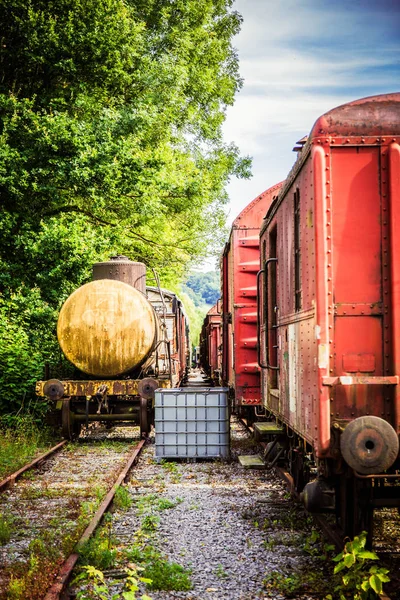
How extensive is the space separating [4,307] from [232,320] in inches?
290

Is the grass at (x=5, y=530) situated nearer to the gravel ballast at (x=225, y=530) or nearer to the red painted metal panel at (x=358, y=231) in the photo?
the gravel ballast at (x=225, y=530)

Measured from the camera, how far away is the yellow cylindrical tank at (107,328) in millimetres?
13227

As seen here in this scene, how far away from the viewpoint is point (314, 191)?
5145mm

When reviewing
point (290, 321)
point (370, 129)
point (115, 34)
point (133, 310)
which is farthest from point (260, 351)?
point (115, 34)

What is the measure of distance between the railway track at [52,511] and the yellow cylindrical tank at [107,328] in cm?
164

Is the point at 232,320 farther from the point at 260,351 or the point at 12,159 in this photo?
the point at 12,159

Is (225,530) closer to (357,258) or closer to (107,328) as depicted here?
(357,258)

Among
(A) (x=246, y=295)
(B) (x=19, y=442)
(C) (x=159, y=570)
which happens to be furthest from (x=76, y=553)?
(B) (x=19, y=442)

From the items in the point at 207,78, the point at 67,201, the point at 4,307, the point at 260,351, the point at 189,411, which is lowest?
the point at 189,411

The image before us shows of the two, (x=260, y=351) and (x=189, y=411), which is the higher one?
(x=260, y=351)

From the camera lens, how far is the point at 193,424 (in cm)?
1123

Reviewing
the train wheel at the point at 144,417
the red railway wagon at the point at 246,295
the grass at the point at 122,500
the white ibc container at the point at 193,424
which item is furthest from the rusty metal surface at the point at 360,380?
the train wheel at the point at 144,417

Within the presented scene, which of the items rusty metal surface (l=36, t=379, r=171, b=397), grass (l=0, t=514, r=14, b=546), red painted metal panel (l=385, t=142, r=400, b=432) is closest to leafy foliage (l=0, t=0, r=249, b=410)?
rusty metal surface (l=36, t=379, r=171, b=397)

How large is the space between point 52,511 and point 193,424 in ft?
12.4
